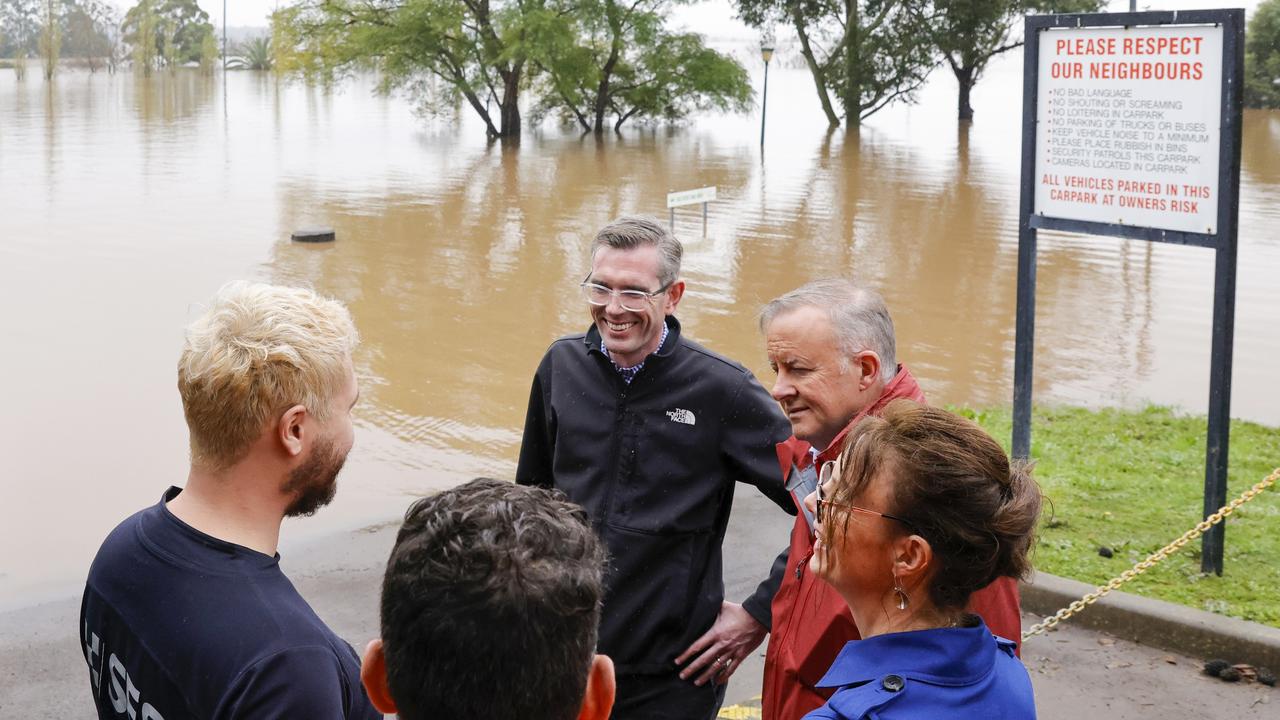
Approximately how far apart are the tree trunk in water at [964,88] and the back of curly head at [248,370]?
53.4 metres

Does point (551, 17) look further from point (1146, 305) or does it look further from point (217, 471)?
point (217, 471)

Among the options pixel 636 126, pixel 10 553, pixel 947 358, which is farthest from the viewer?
pixel 636 126

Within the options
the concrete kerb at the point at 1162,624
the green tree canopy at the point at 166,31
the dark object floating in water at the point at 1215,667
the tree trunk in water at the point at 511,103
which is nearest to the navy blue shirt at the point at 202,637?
the concrete kerb at the point at 1162,624

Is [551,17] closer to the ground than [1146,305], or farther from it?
farther from it

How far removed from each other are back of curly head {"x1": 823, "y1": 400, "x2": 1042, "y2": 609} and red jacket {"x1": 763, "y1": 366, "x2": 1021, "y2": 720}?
390 mm

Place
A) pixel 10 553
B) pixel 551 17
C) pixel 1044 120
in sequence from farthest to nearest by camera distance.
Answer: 1. pixel 551 17
2. pixel 10 553
3. pixel 1044 120

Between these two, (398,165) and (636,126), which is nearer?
(398,165)

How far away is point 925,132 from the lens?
165ft

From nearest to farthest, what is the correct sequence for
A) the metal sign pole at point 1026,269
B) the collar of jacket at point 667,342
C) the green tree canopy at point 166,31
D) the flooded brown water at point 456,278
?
the collar of jacket at point 667,342
the metal sign pole at point 1026,269
the flooded brown water at point 456,278
the green tree canopy at point 166,31

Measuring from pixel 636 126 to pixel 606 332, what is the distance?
46.3 meters

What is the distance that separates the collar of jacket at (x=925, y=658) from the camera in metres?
2.14

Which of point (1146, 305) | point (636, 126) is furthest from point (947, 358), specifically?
point (636, 126)

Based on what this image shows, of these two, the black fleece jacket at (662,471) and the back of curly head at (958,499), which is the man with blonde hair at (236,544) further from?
the black fleece jacket at (662,471)

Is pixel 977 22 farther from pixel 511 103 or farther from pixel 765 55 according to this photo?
pixel 511 103
